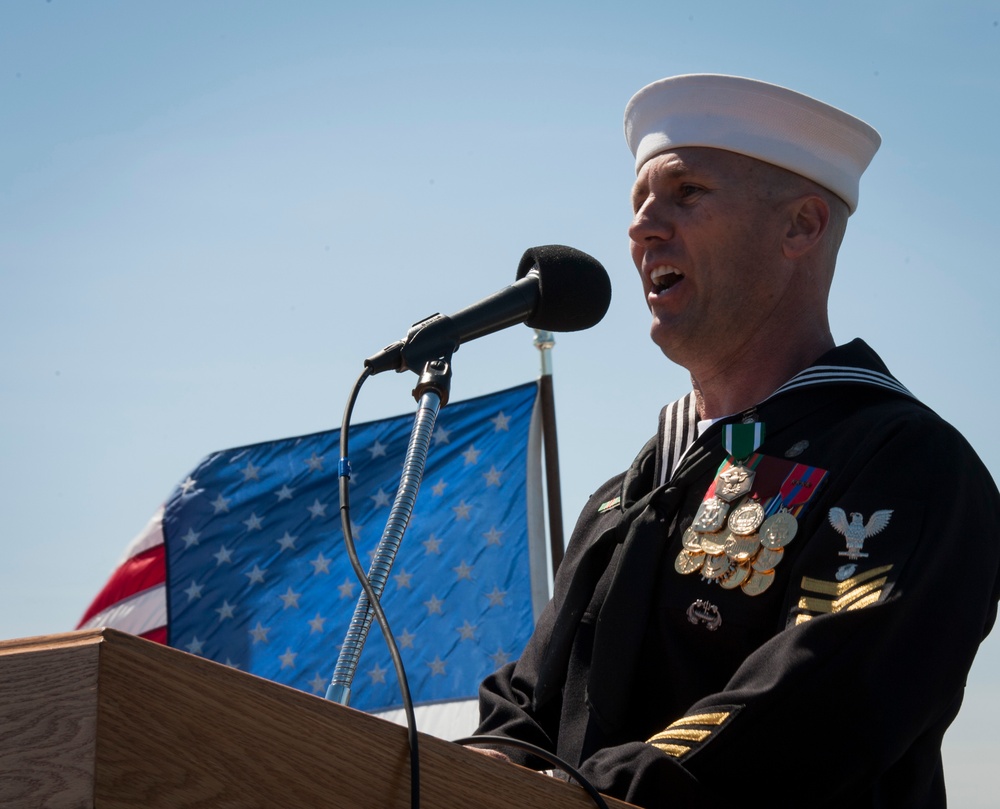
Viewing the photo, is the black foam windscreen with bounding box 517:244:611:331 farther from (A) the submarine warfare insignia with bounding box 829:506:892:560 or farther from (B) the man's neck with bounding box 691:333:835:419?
(A) the submarine warfare insignia with bounding box 829:506:892:560

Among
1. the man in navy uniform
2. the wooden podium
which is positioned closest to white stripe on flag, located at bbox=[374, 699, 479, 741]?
the man in navy uniform

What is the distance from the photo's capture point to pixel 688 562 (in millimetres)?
2682

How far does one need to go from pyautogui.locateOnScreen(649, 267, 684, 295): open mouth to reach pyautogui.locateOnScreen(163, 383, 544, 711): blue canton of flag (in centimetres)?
417

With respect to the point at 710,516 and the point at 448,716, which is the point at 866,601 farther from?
the point at 448,716

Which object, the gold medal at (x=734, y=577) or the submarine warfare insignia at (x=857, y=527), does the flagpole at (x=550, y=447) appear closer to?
the gold medal at (x=734, y=577)

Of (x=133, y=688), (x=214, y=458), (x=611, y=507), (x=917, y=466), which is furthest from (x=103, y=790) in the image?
(x=214, y=458)

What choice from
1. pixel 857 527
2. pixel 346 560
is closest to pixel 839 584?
pixel 857 527

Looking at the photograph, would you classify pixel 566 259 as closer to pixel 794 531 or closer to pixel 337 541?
pixel 794 531

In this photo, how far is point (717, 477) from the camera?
112 inches

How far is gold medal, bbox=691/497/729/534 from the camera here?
106 inches

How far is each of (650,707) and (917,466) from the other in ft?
2.58

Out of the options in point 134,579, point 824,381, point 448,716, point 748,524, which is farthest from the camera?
point 134,579

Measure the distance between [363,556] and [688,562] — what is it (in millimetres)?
5157

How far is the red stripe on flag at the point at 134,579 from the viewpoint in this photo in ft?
26.3
